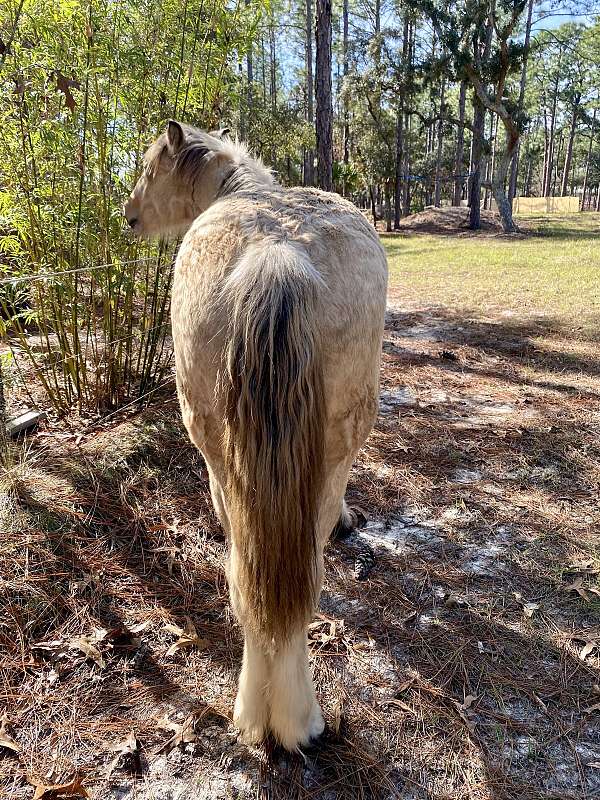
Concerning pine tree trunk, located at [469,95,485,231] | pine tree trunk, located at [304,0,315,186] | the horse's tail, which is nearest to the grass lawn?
the horse's tail

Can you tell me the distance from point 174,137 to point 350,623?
7.33 ft

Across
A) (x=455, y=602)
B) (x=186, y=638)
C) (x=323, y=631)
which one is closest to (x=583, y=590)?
(x=455, y=602)

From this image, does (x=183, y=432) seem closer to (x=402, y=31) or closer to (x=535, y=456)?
(x=535, y=456)

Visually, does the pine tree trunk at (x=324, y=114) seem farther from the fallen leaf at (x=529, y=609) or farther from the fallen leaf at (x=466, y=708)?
the fallen leaf at (x=466, y=708)

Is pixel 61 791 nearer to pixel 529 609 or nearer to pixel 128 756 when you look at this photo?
pixel 128 756

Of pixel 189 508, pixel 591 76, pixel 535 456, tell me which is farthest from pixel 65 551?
pixel 591 76

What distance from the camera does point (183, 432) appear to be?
10.7 feet

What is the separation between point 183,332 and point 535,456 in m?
2.66

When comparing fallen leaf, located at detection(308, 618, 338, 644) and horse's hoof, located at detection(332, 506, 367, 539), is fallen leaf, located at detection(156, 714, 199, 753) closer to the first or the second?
fallen leaf, located at detection(308, 618, 338, 644)

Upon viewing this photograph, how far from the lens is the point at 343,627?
2.07 meters

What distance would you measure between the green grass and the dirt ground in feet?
13.5

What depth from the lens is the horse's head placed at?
6.77 ft

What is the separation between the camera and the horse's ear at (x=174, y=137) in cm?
219

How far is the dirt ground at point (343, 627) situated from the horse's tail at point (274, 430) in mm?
636
